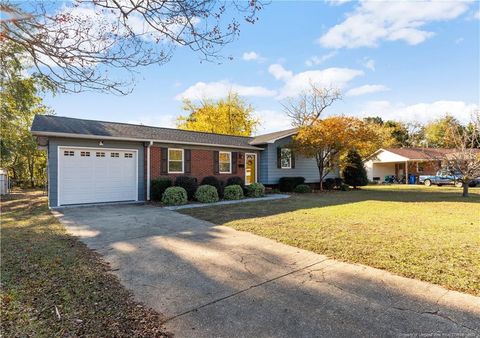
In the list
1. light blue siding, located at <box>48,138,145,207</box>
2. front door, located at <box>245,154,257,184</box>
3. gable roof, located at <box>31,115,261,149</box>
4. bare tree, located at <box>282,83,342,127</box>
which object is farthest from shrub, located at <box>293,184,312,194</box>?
bare tree, located at <box>282,83,342,127</box>

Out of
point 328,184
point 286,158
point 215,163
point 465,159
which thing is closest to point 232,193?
point 215,163

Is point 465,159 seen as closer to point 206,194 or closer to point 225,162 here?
point 225,162

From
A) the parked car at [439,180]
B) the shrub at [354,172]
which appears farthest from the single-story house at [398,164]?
the shrub at [354,172]

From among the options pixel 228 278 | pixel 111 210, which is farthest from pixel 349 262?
pixel 111 210

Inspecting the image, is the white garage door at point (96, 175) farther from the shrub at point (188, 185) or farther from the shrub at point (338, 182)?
the shrub at point (338, 182)

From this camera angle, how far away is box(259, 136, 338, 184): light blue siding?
16684mm

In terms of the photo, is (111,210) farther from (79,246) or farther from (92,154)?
(79,246)

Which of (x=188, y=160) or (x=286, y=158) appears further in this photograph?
(x=286, y=158)

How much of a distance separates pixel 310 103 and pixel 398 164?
44.2 ft

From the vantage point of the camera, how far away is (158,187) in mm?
11828

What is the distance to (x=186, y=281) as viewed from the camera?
363cm

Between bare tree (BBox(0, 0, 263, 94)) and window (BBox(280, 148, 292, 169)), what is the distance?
13374 millimetres

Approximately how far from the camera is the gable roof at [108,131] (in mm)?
10266

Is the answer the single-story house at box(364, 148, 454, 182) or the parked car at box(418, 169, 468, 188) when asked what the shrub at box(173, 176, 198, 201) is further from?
the single-story house at box(364, 148, 454, 182)
